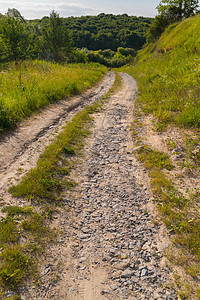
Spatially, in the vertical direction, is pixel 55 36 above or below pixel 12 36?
above

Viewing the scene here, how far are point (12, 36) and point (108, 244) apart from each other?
2500 cm

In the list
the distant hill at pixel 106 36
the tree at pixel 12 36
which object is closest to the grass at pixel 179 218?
the tree at pixel 12 36

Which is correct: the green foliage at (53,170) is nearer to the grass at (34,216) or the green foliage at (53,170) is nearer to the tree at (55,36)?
the grass at (34,216)

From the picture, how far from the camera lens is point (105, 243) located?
3.93 meters

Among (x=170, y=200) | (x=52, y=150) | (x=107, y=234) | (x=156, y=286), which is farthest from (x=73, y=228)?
(x=52, y=150)

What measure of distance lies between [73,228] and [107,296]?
1.55 metres

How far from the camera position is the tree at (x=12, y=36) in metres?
20.9

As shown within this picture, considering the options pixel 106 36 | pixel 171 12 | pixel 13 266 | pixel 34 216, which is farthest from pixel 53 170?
A: pixel 106 36

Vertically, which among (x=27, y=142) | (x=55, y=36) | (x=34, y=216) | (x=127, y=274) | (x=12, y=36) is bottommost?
(x=127, y=274)

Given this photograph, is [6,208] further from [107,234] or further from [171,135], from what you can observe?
[171,135]

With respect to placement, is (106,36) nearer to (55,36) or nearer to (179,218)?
(55,36)

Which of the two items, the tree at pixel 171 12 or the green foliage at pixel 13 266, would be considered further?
the tree at pixel 171 12

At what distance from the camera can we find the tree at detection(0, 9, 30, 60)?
20891 millimetres

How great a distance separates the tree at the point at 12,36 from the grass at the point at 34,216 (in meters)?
19.9
